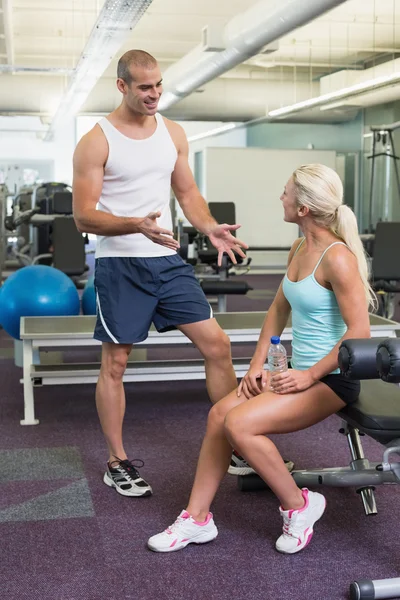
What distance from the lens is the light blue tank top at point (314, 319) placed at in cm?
214

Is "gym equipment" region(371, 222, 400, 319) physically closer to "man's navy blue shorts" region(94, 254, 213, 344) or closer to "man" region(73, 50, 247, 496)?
"man" region(73, 50, 247, 496)

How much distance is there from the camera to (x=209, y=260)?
7.69m

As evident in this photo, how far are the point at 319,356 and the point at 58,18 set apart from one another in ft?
28.1

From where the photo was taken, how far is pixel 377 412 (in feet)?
6.37

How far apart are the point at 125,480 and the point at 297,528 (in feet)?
2.38

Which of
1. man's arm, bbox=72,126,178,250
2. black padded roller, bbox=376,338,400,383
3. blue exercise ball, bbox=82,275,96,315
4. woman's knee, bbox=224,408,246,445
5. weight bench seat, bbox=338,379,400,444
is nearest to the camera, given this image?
black padded roller, bbox=376,338,400,383

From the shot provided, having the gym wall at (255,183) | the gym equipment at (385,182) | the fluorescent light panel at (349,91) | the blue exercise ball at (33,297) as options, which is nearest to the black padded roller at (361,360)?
the blue exercise ball at (33,297)

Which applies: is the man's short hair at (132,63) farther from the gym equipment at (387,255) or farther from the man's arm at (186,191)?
the gym equipment at (387,255)

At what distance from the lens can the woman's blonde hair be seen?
2.12 metres

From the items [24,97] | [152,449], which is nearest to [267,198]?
[24,97]

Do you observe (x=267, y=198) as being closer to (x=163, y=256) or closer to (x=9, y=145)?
(x=9, y=145)

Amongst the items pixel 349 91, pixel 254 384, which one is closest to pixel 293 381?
pixel 254 384

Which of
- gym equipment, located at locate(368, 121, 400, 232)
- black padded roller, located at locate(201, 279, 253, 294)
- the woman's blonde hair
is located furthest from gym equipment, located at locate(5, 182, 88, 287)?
the woman's blonde hair

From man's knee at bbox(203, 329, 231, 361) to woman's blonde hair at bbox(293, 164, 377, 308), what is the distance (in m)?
0.56
